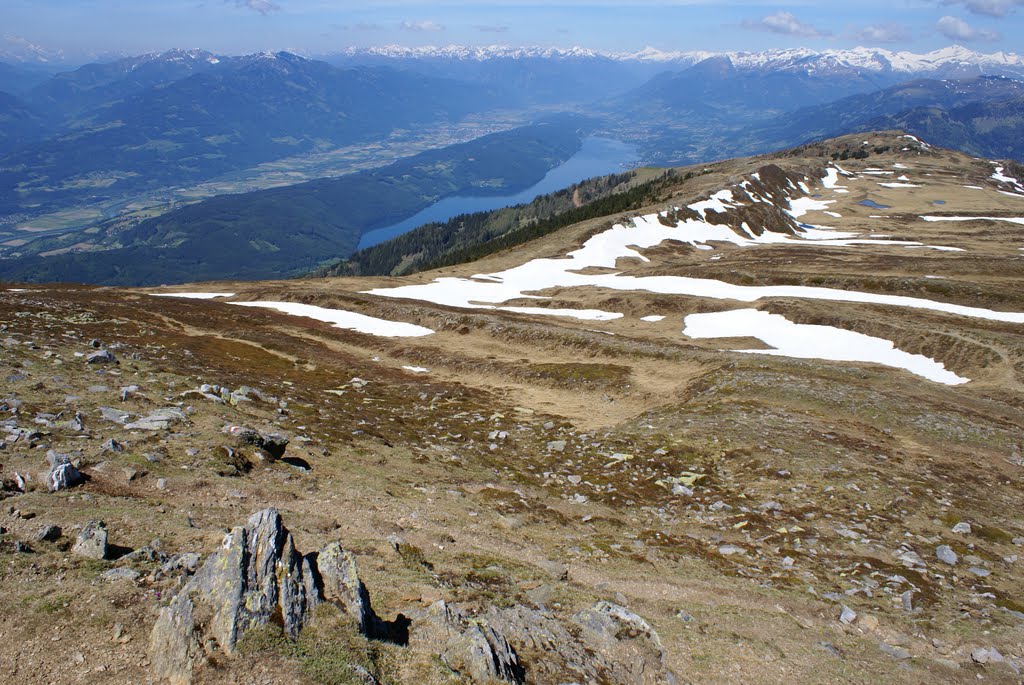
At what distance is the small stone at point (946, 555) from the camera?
14453 mm

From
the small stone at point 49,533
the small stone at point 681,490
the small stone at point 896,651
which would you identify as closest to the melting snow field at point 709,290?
the small stone at point 681,490

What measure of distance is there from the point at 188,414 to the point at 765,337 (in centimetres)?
4072

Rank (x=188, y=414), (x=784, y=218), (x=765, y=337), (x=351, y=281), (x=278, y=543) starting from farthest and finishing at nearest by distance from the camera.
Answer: (x=784, y=218), (x=351, y=281), (x=765, y=337), (x=188, y=414), (x=278, y=543)

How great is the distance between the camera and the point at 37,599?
318 inches

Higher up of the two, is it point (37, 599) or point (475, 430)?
point (37, 599)

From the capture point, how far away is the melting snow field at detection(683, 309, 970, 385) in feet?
123

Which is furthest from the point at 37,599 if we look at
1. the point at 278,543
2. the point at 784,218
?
the point at 784,218

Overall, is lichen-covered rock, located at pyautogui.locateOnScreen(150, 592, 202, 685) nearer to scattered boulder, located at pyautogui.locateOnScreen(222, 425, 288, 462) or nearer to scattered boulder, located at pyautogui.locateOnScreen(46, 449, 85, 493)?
scattered boulder, located at pyautogui.locateOnScreen(46, 449, 85, 493)

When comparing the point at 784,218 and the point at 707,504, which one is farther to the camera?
the point at 784,218

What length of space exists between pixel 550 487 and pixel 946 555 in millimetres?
11189

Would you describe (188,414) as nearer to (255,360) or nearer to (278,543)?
(278,543)

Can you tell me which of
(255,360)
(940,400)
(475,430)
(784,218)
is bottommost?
(940,400)

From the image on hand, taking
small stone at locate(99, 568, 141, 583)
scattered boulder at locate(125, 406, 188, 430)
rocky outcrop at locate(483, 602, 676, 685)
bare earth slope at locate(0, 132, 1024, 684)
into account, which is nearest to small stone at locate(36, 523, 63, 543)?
bare earth slope at locate(0, 132, 1024, 684)

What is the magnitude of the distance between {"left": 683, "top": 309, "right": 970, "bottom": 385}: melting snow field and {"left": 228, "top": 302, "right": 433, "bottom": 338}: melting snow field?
78.8 feet
